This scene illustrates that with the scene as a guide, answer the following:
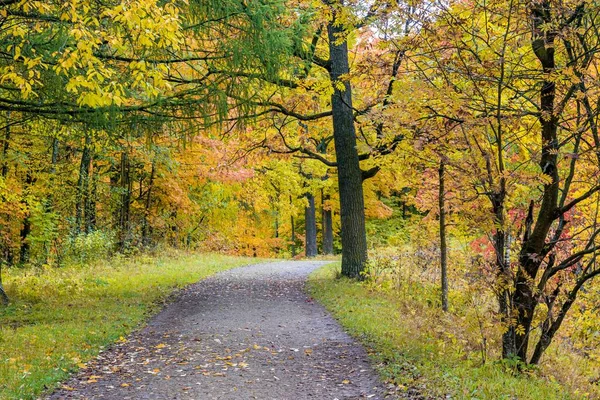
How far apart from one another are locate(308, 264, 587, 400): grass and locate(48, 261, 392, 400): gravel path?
0.93ft

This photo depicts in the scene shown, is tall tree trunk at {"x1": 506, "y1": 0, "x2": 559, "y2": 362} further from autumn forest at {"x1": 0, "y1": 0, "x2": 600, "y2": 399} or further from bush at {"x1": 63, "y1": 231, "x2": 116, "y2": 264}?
bush at {"x1": 63, "y1": 231, "x2": 116, "y2": 264}

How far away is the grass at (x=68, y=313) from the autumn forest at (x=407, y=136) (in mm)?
58

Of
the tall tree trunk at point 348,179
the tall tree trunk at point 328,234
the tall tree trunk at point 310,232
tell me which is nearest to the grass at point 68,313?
the tall tree trunk at point 348,179

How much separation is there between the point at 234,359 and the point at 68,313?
3.94 m

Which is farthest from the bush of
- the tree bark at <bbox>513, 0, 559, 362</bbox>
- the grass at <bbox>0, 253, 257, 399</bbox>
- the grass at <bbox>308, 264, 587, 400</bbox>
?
the tree bark at <bbox>513, 0, 559, 362</bbox>

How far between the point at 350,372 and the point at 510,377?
5.82 feet

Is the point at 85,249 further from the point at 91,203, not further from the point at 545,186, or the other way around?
the point at 545,186

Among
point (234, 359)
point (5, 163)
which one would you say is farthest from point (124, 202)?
point (234, 359)

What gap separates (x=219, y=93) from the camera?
26.0ft

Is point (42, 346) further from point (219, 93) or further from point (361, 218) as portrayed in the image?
point (361, 218)

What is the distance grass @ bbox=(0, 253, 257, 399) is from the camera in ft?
18.3

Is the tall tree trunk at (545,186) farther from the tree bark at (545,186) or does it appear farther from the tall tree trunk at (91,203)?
the tall tree trunk at (91,203)

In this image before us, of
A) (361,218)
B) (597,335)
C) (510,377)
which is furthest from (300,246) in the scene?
(510,377)

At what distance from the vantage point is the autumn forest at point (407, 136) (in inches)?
196
